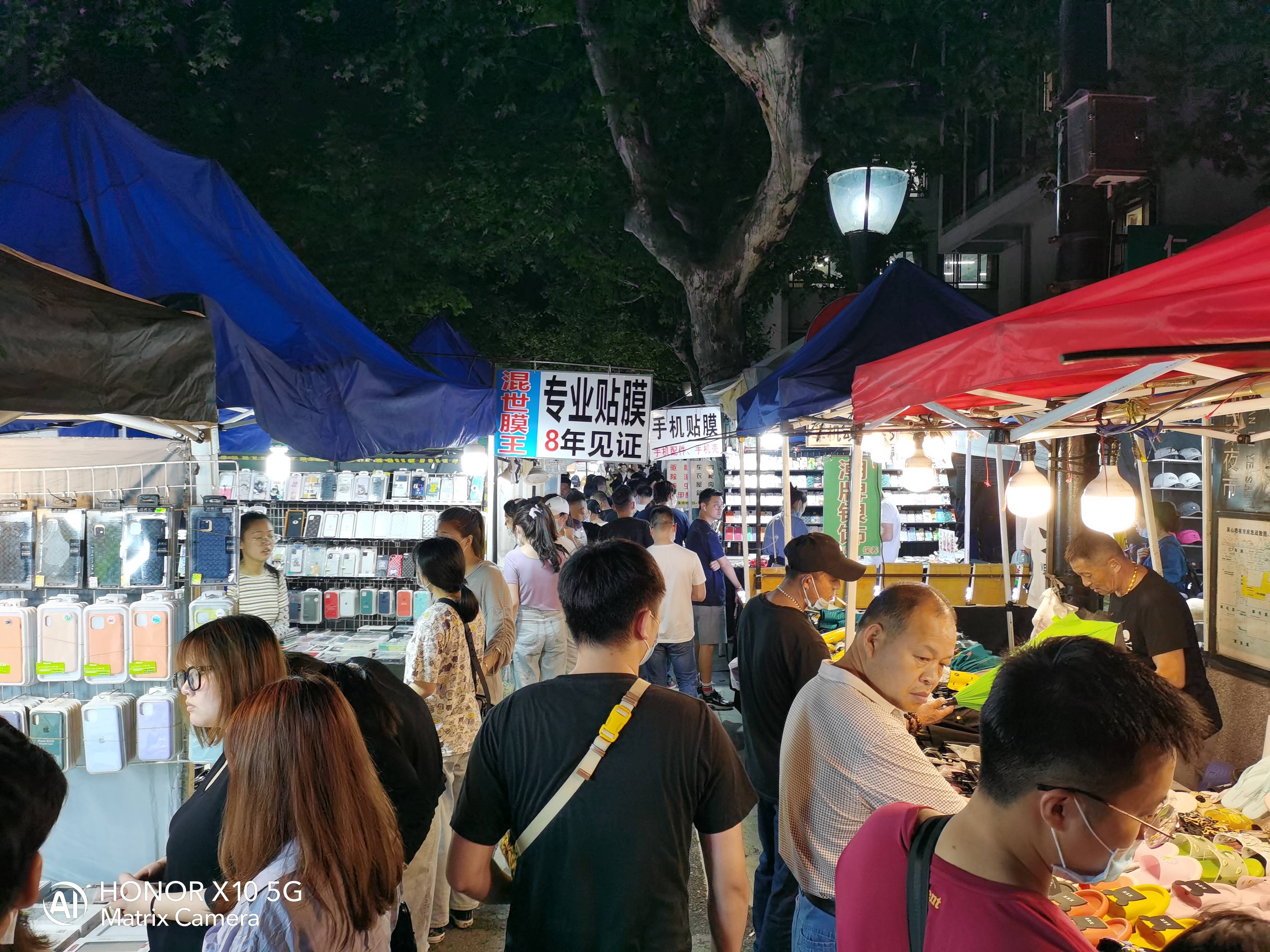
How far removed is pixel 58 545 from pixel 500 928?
330 cm

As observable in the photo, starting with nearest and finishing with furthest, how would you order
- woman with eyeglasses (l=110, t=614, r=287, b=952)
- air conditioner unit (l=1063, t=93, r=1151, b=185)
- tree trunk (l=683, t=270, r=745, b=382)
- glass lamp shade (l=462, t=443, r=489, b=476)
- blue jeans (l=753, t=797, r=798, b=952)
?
1. woman with eyeglasses (l=110, t=614, r=287, b=952)
2. blue jeans (l=753, t=797, r=798, b=952)
3. air conditioner unit (l=1063, t=93, r=1151, b=185)
4. glass lamp shade (l=462, t=443, r=489, b=476)
5. tree trunk (l=683, t=270, r=745, b=382)

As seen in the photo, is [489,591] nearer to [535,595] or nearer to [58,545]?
[535,595]

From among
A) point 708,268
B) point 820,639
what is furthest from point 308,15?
point 820,639

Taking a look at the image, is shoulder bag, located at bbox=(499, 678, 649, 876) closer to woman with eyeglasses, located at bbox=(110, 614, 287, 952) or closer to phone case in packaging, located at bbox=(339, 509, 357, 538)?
woman with eyeglasses, located at bbox=(110, 614, 287, 952)

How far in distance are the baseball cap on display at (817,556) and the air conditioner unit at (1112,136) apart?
2.94 meters

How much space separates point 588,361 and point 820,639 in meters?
18.4

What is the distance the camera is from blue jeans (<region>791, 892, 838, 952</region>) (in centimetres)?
276

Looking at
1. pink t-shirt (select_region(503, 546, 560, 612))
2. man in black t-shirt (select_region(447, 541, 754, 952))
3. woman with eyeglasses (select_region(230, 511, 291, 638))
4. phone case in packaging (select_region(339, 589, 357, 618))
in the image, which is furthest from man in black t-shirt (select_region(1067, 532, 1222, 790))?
phone case in packaging (select_region(339, 589, 357, 618))

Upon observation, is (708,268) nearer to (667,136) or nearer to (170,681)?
(667,136)

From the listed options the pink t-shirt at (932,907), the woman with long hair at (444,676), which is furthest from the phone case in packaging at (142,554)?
the pink t-shirt at (932,907)

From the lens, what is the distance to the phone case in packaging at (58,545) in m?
4.77

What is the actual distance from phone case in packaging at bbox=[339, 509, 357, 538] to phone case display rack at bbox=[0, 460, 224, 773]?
4.01m

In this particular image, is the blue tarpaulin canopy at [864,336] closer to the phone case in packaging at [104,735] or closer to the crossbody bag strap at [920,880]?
the phone case in packaging at [104,735]

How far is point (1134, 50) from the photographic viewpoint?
1335 centimetres
